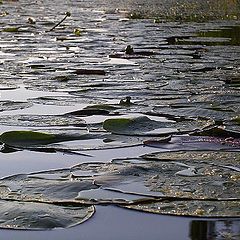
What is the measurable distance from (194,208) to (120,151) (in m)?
0.64

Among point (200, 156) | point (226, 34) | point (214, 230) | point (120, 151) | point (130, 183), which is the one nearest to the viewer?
point (214, 230)

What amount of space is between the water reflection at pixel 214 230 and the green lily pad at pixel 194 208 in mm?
30

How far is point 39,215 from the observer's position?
4.70ft

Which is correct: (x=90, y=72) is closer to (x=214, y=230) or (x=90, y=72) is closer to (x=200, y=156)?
(x=200, y=156)

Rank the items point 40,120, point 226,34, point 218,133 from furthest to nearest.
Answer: point 226,34, point 40,120, point 218,133

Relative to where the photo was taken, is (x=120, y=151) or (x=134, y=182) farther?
(x=120, y=151)

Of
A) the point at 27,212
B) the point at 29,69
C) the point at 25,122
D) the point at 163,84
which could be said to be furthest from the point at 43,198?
the point at 29,69

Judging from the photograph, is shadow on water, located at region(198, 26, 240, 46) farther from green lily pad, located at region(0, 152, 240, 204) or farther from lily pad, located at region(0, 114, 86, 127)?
green lily pad, located at region(0, 152, 240, 204)

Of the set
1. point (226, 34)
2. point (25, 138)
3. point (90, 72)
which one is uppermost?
point (25, 138)

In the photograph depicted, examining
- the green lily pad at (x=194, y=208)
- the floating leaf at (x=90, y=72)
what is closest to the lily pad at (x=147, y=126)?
the green lily pad at (x=194, y=208)

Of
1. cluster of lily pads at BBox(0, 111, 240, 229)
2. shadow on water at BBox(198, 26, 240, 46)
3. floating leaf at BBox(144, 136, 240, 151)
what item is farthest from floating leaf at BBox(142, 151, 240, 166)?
shadow on water at BBox(198, 26, 240, 46)

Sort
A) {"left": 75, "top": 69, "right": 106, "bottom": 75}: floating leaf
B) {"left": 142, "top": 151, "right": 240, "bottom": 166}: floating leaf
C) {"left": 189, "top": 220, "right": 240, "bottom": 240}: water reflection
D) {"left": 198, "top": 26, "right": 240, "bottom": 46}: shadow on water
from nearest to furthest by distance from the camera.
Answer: {"left": 189, "top": 220, "right": 240, "bottom": 240}: water reflection, {"left": 142, "top": 151, "right": 240, "bottom": 166}: floating leaf, {"left": 75, "top": 69, "right": 106, "bottom": 75}: floating leaf, {"left": 198, "top": 26, "right": 240, "bottom": 46}: shadow on water

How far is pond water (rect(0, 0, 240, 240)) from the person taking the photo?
1446 mm

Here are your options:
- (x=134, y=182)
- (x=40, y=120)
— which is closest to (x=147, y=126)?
→ (x=40, y=120)
